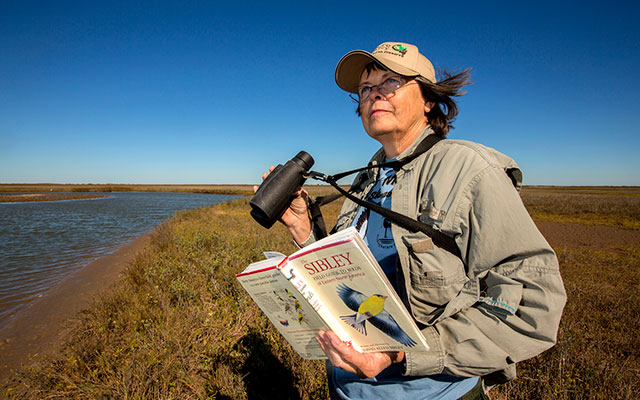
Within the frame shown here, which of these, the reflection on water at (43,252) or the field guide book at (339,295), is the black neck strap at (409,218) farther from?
the reflection on water at (43,252)

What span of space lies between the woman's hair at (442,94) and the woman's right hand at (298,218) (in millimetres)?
858

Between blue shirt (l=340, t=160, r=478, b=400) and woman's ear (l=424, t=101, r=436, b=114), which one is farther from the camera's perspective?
woman's ear (l=424, t=101, r=436, b=114)

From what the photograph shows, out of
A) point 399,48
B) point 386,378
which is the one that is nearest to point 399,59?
point 399,48

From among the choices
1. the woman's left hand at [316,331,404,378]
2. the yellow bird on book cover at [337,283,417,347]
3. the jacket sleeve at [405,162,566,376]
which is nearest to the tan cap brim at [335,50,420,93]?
the jacket sleeve at [405,162,566,376]

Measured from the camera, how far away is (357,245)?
0.82 metres

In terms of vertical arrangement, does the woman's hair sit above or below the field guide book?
above

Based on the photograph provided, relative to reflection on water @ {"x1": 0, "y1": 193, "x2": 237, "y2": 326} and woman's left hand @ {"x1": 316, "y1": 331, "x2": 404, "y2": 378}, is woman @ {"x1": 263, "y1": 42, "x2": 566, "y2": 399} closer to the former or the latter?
woman's left hand @ {"x1": 316, "y1": 331, "x2": 404, "y2": 378}

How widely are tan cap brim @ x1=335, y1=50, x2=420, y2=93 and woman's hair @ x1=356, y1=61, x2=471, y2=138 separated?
0.06 metres

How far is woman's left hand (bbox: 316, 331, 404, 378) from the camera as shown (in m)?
1.00

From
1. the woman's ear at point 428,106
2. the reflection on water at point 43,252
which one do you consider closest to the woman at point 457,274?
the woman's ear at point 428,106

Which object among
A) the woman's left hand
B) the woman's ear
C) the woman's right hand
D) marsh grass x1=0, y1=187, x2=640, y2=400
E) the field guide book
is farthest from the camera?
marsh grass x1=0, y1=187, x2=640, y2=400

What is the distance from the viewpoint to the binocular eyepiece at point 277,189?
153 centimetres

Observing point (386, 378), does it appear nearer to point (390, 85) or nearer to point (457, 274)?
point (457, 274)

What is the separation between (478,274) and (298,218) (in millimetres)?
1175
